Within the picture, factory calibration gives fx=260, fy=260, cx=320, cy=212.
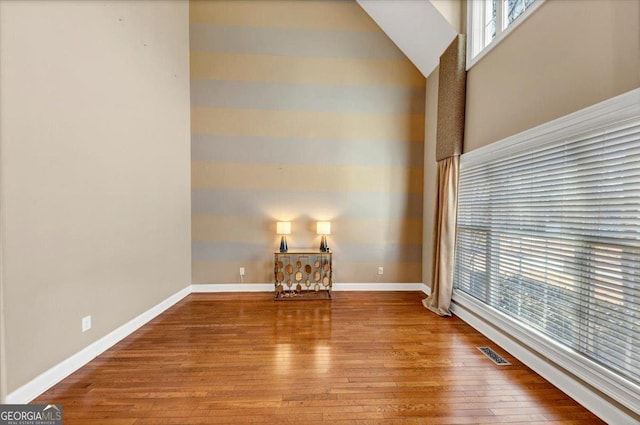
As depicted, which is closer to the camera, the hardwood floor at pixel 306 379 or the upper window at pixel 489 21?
the hardwood floor at pixel 306 379

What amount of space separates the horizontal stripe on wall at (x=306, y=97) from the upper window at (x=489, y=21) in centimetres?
123

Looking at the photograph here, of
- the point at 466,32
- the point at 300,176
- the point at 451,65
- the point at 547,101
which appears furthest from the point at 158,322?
the point at 466,32

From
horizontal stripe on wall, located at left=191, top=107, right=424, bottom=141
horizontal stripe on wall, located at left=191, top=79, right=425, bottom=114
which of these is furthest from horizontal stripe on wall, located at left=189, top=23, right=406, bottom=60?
horizontal stripe on wall, located at left=191, top=107, right=424, bottom=141

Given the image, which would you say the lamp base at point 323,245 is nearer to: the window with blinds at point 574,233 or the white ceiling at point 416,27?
the window with blinds at point 574,233

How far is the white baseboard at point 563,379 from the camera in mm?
1649

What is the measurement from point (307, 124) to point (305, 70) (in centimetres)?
87

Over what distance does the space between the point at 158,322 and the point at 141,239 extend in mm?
1024

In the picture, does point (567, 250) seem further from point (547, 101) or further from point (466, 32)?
point (466, 32)

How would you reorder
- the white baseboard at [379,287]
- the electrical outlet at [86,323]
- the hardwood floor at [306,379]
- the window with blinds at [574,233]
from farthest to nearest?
the white baseboard at [379,287]
the electrical outlet at [86,323]
the hardwood floor at [306,379]
the window with blinds at [574,233]

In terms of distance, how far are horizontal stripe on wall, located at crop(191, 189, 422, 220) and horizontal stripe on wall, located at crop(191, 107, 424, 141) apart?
95cm

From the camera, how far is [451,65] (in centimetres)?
339

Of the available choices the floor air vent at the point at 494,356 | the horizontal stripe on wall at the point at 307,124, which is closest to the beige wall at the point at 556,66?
the horizontal stripe on wall at the point at 307,124

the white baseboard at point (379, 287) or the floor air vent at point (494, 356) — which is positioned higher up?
the white baseboard at point (379, 287)

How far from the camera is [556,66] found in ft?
6.79
